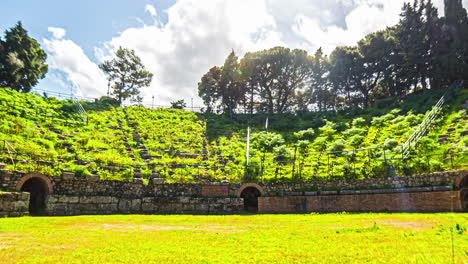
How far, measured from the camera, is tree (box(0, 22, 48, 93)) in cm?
3581

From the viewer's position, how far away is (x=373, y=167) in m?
18.8

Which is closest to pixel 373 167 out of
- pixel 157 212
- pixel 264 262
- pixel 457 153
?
pixel 457 153

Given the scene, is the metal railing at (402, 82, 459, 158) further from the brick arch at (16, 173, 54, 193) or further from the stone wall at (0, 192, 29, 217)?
the stone wall at (0, 192, 29, 217)

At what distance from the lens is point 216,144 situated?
31781 mm

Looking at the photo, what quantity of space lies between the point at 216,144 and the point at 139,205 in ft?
46.4

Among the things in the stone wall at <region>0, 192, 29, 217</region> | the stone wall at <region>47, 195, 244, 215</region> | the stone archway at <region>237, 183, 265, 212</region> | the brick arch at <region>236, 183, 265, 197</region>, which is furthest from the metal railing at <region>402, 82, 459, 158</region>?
the stone wall at <region>0, 192, 29, 217</region>

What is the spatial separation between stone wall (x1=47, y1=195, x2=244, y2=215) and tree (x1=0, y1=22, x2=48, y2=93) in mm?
28423

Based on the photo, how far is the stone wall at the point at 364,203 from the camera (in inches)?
565

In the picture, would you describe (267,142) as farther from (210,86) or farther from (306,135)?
(210,86)

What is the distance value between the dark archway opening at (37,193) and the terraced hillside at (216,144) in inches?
37.7

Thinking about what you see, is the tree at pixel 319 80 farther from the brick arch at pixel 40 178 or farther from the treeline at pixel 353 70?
the brick arch at pixel 40 178

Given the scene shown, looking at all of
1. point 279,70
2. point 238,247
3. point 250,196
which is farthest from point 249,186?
point 279,70

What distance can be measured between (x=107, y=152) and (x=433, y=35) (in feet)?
125

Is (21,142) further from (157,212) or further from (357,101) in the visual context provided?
(357,101)
